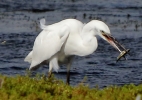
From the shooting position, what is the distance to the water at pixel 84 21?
42.9 feet

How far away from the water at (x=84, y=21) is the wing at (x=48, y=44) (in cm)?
163

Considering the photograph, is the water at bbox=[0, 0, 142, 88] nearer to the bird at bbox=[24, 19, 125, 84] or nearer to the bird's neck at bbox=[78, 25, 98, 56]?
the bird's neck at bbox=[78, 25, 98, 56]

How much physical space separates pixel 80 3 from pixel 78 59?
10.9 meters

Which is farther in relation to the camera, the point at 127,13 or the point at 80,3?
the point at 80,3

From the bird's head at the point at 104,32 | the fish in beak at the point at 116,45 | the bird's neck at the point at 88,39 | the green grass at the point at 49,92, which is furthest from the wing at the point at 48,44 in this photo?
the green grass at the point at 49,92

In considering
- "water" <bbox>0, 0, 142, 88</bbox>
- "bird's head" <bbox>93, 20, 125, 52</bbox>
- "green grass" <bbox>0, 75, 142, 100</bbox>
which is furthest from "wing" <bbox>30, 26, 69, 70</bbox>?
"green grass" <bbox>0, 75, 142, 100</bbox>

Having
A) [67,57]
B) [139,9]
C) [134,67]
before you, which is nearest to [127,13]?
[139,9]

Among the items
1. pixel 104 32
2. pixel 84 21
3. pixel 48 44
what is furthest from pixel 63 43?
pixel 84 21

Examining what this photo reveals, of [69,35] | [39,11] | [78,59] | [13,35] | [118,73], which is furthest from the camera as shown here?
[39,11]

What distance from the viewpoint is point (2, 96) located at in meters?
5.67

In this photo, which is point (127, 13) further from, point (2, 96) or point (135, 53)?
point (2, 96)

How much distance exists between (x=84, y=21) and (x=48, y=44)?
33.5ft

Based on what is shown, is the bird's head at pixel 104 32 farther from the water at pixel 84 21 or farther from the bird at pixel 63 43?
the water at pixel 84 21

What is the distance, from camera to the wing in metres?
9.17
